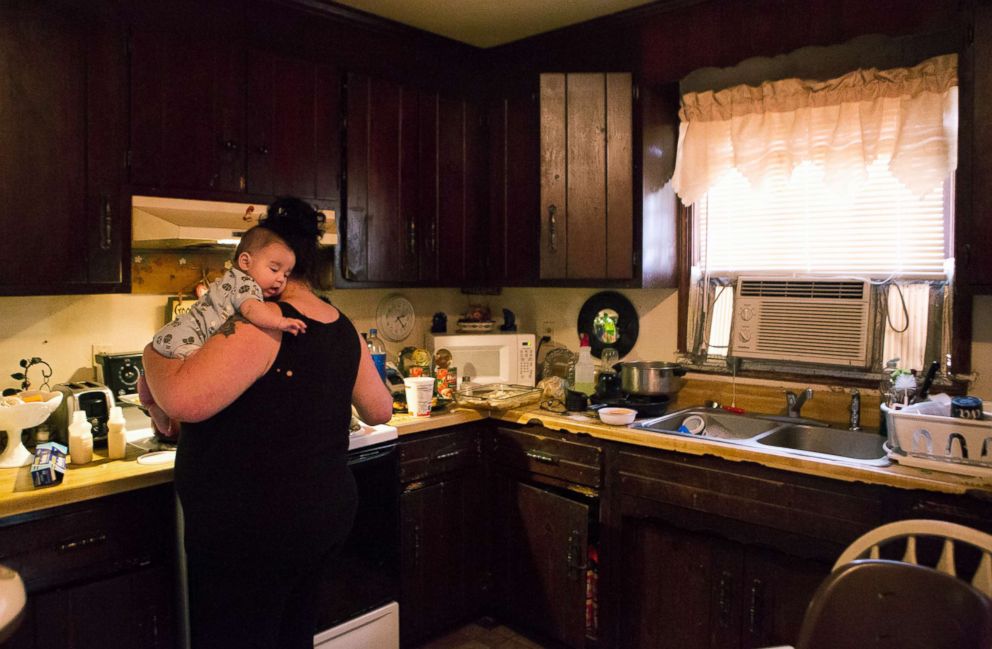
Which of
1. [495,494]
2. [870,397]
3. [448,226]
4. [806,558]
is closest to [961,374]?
[870,397]

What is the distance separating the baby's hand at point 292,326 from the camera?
1.63 metres

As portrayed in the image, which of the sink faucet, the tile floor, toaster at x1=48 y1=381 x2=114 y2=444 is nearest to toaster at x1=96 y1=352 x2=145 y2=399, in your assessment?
toaster at x1=48 y1=381 x2=114 y2=444

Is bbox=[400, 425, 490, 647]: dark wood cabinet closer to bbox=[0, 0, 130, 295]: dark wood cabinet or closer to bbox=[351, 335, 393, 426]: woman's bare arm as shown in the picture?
bbox=[351, 335, 393, 426]: woman's bare arm

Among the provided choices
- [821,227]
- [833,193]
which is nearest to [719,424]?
[821,227]

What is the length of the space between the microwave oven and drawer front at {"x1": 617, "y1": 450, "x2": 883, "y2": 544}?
0.89 metres

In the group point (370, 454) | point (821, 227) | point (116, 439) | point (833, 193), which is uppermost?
point (833, 193)

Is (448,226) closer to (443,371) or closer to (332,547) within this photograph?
(443,371)

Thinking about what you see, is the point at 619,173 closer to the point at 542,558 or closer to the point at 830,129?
the point at 830,129

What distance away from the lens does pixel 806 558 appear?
2.11 meters

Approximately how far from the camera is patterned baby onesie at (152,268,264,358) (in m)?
1.63

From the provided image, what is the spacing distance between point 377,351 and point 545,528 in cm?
100

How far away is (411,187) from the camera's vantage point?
312cm

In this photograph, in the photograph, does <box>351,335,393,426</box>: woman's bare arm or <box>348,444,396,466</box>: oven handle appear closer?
<box>351,335,393,426</box>: woman's bare arm

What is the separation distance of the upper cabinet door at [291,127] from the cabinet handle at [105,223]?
0.49 metres
